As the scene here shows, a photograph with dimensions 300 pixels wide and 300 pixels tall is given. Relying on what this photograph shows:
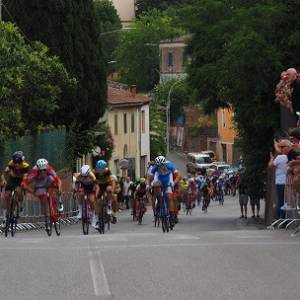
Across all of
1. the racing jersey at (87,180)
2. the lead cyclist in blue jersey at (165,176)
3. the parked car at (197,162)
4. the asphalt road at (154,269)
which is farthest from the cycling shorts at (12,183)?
the parked car at (197,162)

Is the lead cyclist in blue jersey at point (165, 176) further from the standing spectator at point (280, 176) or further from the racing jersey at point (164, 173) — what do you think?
the standing spectator at point (280, 176)

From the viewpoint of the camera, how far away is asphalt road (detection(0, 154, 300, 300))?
39.1 ft

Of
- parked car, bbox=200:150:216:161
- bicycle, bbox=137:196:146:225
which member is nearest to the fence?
bicycle, bbox=137:196:146:225

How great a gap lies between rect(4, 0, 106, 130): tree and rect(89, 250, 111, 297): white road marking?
3441 centimetres

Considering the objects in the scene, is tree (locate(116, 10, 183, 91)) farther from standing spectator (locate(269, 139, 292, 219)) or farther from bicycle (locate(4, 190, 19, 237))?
standing spectator (locate(269, 139, 292, 219))

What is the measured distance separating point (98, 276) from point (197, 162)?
91831 mm

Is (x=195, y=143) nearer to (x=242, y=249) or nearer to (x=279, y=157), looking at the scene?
(x=279, y=157)

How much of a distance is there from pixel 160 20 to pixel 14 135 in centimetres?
9596

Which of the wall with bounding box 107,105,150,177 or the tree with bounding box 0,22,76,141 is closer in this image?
the tree with bounding box 0,22,76,141

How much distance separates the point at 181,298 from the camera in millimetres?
11422

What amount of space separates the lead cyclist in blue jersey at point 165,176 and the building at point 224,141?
78616mm

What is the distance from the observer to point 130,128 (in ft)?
276

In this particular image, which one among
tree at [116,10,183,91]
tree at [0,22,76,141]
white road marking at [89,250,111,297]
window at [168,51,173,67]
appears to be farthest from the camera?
tree at [116,10,183,91]

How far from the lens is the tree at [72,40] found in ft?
166
